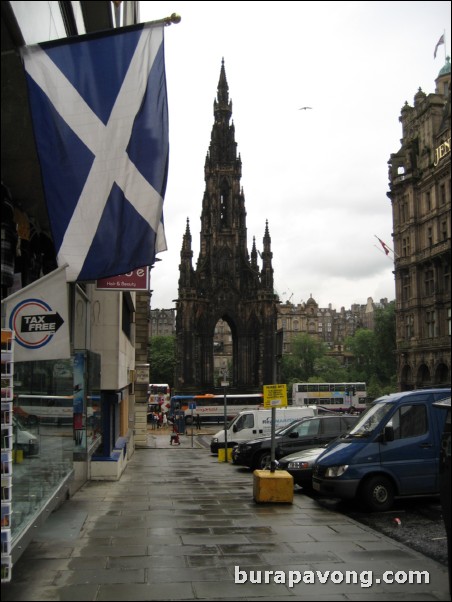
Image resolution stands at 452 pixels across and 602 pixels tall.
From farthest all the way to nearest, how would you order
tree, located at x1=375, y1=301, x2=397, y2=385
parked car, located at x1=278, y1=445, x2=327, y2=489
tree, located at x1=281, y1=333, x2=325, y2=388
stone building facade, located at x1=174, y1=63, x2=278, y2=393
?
tree, located at x1=281, y1=333, x2=325, y2=388
tree, located at x1=375, y1=301, x2=397, y2=385
stone building facade, located at x1=174, y1=63, x2=278, y2=393
parked car, located at x1=278, y1=445, x2=327, y2=489

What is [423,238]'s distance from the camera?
5859 cm

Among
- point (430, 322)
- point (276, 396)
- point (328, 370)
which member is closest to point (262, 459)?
point (276, 396)

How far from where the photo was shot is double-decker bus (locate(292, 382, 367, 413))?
69075mm

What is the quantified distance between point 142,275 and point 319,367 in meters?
111

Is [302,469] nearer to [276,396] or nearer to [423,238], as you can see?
[276,396]

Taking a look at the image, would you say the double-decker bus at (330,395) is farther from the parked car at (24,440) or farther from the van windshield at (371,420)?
the parked car at (24,440)

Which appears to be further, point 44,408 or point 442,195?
point 442,195

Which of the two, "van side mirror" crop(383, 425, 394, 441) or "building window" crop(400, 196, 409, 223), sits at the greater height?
"building window" crop(400, 196, 409, 223)

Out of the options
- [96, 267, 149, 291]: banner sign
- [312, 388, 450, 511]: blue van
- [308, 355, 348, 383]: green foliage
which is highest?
[96, 267, 149, 291]: banner sign

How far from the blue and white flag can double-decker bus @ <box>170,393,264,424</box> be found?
55902mm

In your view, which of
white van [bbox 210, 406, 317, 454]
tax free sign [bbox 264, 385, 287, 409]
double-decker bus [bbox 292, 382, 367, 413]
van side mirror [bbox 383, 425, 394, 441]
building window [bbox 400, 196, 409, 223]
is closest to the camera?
van side mirror [bbox 383, 425, 394, 441]

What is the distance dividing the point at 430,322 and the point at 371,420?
46.8 metres

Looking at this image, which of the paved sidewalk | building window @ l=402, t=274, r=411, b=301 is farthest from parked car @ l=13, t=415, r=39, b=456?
building window @ l=402, t=274, r=411, b=301

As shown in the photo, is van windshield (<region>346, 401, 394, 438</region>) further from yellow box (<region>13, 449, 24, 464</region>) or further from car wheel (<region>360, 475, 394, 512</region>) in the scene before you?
yellow box (<region>13, 449, 24, 464</region>)
